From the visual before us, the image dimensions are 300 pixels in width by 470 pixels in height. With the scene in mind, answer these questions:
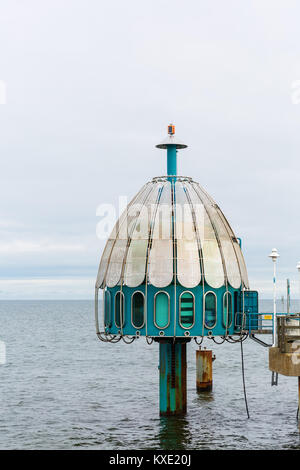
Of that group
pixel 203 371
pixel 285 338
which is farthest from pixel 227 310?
A: pixel 203 371

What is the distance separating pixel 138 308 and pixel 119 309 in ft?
3.95

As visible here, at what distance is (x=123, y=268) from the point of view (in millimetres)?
34844

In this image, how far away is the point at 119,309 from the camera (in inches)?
1378

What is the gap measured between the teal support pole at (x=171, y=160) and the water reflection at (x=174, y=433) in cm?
1293

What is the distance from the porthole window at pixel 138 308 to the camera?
112ft

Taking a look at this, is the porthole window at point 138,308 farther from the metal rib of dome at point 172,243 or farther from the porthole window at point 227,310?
the porthole window at point 227,310

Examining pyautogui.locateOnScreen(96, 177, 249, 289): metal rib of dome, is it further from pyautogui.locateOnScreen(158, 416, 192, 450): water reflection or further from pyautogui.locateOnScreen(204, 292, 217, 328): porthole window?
pyautogui.locateOnScreen(158, 416, 192, 450): water reflection

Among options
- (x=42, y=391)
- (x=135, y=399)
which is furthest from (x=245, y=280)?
(x=42, y=391)

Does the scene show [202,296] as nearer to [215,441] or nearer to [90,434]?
[215,441]

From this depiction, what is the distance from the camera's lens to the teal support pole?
37.2 metres

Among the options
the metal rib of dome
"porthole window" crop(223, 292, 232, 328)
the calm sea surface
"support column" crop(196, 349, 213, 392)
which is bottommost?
the calm sea surface

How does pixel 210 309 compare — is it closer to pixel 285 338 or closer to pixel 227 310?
pixel 227 310

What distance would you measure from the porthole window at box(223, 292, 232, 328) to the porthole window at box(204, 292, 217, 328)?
1.93ft

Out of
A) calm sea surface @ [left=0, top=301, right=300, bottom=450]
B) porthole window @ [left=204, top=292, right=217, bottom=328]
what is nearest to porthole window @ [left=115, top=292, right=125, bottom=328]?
porthole window @ [left=204, top=292, right=217, bottom=328]
